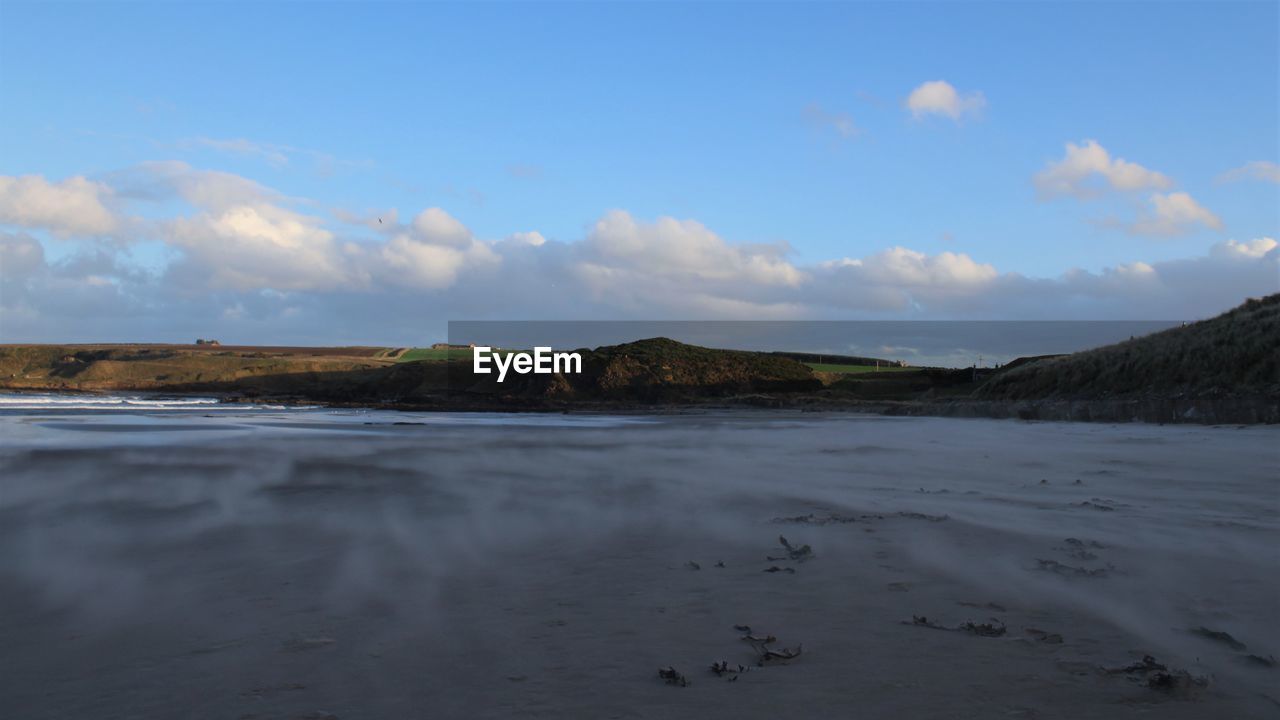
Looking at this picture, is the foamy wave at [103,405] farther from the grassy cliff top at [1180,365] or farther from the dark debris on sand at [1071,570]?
the dark debris on sand at [1071,570]

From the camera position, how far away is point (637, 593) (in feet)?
15.1

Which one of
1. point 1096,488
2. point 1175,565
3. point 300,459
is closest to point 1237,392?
point 1096,488

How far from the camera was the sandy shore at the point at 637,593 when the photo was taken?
10.4 ft

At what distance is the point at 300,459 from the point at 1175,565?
10.9 meters

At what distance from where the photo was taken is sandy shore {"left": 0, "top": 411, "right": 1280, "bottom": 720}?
3.16 meters

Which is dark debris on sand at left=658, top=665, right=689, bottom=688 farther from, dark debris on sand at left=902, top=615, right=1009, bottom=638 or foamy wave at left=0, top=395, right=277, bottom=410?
foamy wave at left=0, top=395, right=277, bottom=410

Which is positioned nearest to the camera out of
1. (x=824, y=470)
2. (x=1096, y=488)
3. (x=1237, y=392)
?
(x=1096, y=488)

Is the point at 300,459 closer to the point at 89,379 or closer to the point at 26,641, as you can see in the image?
the point at 26,641

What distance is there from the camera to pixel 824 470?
10.9 metres

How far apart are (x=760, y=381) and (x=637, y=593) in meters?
38.1

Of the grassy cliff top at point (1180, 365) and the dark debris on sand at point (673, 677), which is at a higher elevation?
the grassy cliff top at point (1180, 365)

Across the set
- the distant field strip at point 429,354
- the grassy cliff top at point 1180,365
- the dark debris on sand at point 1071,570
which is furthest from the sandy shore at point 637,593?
the distant field strip at point 429,354

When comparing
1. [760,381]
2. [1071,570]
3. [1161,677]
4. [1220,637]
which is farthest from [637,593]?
[760,381]

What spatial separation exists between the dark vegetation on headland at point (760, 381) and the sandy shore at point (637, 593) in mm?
11914
